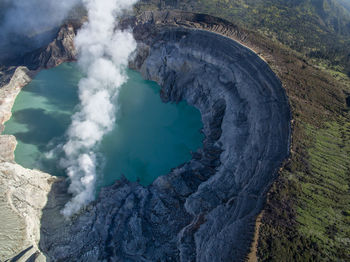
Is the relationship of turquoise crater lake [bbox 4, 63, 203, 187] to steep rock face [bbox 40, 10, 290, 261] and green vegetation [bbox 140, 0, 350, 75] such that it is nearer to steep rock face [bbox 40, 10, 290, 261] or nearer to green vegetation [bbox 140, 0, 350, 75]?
steep rock face [bbox 40, 10, 290, 261]

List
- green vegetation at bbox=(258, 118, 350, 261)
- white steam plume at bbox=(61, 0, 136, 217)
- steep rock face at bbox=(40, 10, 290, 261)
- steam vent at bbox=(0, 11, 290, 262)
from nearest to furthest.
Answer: green vegetation at bbox=(258, 118, 350, 261), steep rock face at bbox=(40, 10, 290, 261), steam vent at bbox=(0, 11, 290, 262), white steam plume at bbox=(61, 0, 136, 217)

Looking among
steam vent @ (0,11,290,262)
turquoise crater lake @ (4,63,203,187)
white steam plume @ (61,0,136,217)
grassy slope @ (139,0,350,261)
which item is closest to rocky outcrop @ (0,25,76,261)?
steam vent @ (0,11,290,262)

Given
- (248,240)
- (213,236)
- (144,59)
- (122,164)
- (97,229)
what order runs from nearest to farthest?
(248,240) → (213,236) → (97,229) → (122,164) → (144,59)

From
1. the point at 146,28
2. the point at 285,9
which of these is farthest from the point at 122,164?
the point at 285,9

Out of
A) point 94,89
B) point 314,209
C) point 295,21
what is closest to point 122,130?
point 94,89

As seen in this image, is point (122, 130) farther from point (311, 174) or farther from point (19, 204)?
point (311, 174)

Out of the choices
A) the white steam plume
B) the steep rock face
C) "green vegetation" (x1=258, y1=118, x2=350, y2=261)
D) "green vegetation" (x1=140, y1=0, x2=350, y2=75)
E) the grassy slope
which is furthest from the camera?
"green vegetation" (x1=140, y1=0, x2=350, y2=75)

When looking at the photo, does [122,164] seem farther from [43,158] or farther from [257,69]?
[257,69]
